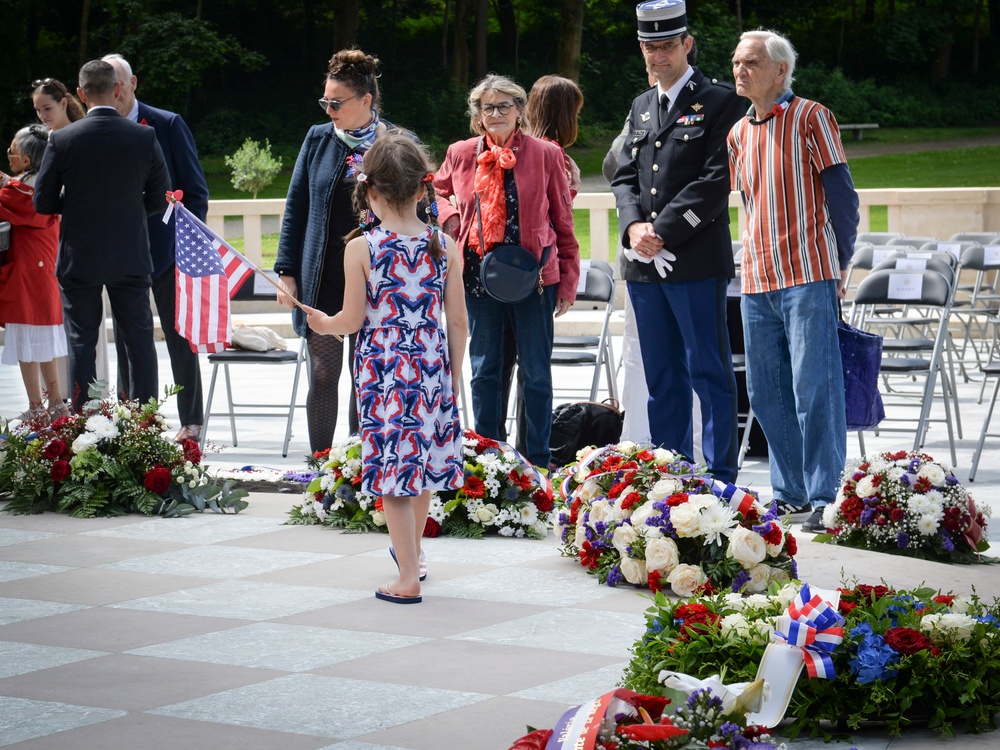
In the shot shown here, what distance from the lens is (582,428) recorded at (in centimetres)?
829

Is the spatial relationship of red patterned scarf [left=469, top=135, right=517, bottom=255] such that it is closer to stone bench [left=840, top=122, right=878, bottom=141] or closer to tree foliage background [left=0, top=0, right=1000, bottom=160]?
tree foliage background [left=0, top=0, right=1000, bottom=160]

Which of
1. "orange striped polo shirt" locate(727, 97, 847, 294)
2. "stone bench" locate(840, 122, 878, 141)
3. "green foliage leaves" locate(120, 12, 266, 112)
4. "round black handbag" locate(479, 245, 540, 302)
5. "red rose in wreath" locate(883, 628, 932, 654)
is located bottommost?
"red rose in wreath" locate(883, 628, 932, 654)

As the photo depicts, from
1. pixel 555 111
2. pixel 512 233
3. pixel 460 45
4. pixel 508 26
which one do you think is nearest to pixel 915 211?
pixel 555 111

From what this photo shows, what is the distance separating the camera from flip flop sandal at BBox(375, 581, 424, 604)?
537 centimetres

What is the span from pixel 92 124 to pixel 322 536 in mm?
2943

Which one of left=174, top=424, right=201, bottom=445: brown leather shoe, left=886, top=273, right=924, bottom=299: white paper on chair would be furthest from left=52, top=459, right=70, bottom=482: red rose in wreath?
left=886, top=273, right=924, bottom=299: white paper on chair

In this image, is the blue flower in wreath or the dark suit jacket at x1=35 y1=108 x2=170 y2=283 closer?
the blue flower in wreath

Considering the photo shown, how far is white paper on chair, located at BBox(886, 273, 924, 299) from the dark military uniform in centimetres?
256

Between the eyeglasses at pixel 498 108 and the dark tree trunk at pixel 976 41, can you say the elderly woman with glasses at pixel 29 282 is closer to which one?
the eyeglasses at pixel 498 108

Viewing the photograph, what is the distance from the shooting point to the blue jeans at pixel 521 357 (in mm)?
7398

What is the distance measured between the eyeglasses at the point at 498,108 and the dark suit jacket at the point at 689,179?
2.04 feet

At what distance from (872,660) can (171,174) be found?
592 centimetres

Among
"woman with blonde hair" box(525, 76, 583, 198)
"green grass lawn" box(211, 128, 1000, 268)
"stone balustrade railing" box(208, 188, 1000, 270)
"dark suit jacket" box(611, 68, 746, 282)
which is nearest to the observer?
"dark suit jacket" box(611, 68, 746, 282)

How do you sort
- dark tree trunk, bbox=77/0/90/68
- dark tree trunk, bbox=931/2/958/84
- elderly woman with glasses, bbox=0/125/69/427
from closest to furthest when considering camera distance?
elderly woman with glasses, bbox=0/125/69/427 < dark tree trunk, bbox=77/0/90/68 < dark tree trunk, bbox=931/2/958/84
